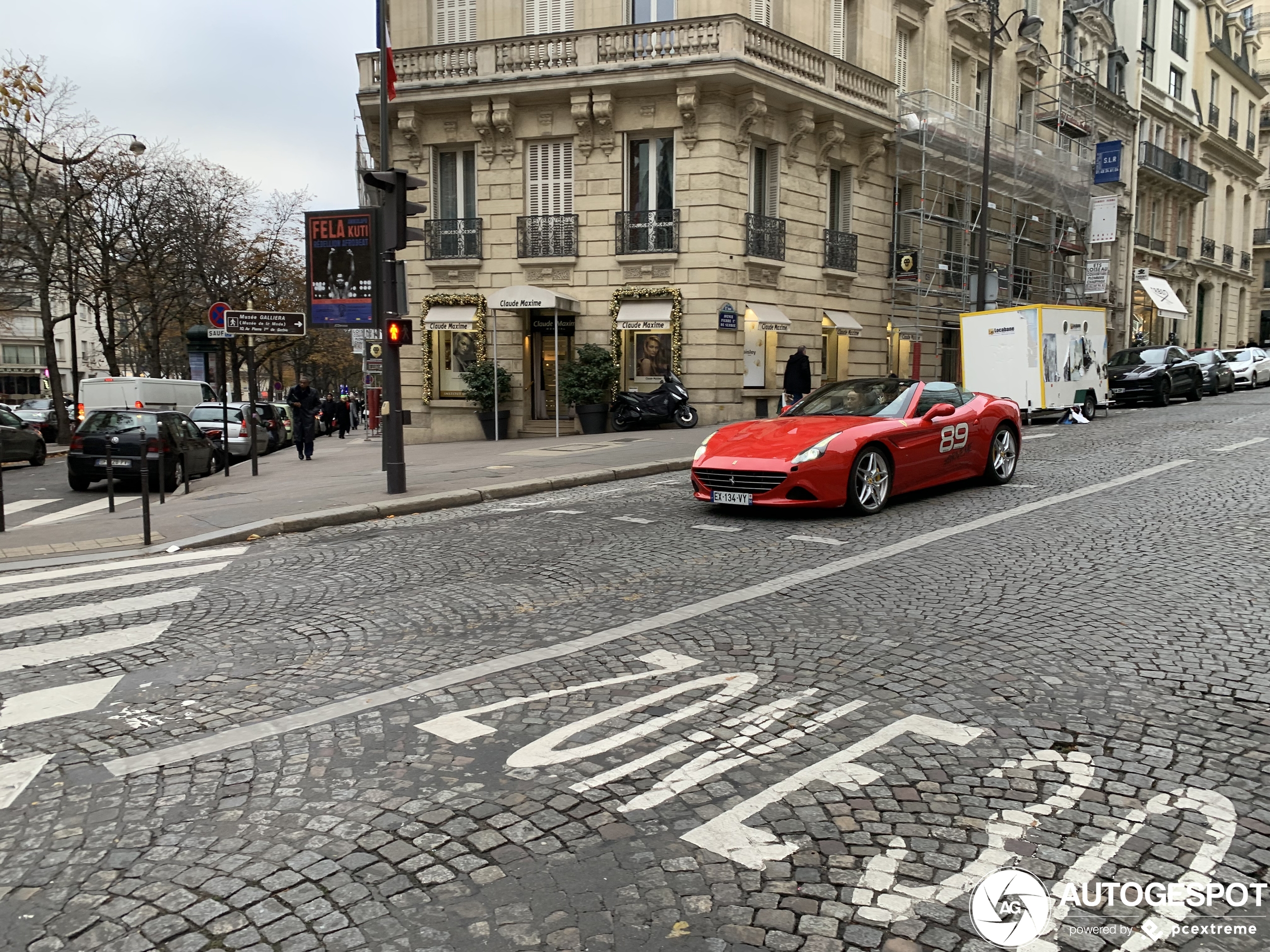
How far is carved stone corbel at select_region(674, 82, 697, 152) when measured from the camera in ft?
71.5

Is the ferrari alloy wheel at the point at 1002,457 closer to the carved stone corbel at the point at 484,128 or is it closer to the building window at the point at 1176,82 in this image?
the carved stone corbel at the point at 484,128

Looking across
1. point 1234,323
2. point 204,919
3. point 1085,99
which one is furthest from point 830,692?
point 1234,323

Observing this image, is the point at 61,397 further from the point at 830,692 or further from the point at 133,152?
the point at 830,692

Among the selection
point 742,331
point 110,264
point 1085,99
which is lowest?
point 742,331

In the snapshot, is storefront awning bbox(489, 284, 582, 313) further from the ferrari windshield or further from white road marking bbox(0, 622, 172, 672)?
white road marking bbox(0, 622, 172, 672)

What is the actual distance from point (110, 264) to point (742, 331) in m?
22.4

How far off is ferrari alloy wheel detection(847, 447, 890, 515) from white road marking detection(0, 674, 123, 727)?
6.51m

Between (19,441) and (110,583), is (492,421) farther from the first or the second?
(110,583)

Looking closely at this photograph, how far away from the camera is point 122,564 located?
8.39m

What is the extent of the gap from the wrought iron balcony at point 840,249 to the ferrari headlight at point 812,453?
57.2 feet

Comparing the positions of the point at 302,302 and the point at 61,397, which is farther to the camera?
the point at 302,302

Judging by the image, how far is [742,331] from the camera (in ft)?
75.8

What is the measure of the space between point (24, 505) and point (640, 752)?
1435 centimetres

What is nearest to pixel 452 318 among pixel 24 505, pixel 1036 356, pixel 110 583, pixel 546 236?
pixel 546 236
